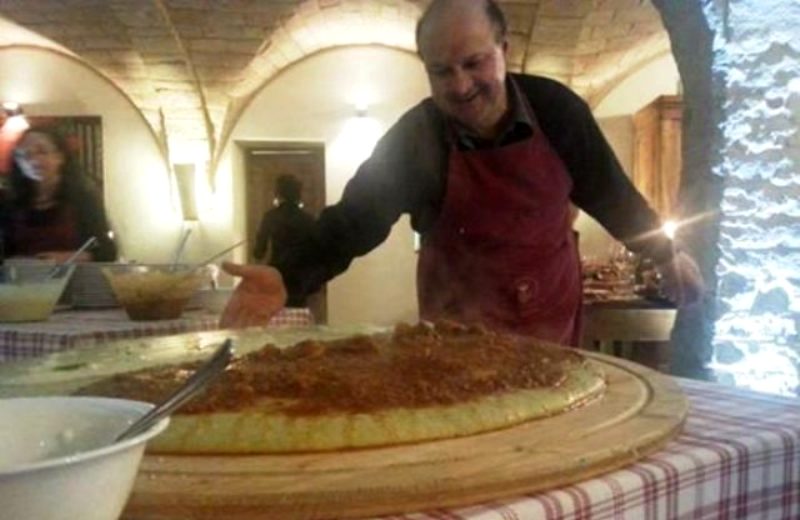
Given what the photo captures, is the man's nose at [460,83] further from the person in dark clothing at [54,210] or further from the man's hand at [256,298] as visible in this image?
the person in dark clothing at [54,210]

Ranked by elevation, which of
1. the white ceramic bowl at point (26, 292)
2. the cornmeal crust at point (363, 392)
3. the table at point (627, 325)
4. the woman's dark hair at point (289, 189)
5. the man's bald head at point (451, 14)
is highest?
the man's bald head at point (451, 14)

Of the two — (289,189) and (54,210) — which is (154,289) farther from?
(289,189)

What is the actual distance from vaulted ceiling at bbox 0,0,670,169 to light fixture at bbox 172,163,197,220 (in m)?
0.18

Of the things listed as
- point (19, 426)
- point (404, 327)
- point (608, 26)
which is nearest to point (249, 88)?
point (608, 26)

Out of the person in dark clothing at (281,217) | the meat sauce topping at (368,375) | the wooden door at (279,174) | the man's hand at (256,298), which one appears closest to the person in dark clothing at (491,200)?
the man's hand at (256,298)

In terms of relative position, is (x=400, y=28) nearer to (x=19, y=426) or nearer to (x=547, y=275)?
(x=547, y=275)

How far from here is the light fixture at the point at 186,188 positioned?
23.6 ft

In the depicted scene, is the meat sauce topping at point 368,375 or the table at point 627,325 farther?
the table at point 627,325

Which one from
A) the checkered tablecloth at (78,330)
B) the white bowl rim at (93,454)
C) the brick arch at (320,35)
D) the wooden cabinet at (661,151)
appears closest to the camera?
the white bowl rim at (93,454)

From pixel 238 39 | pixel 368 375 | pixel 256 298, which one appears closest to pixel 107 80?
pixel 238 39

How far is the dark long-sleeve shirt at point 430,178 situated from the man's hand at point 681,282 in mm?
106

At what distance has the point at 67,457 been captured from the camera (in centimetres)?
45

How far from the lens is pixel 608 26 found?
6.26m

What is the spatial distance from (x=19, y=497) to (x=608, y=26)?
624 cm
